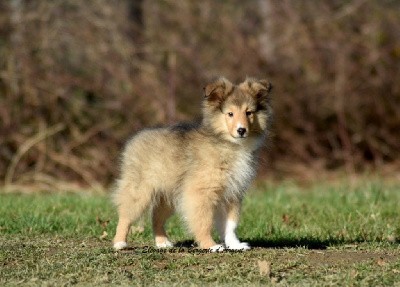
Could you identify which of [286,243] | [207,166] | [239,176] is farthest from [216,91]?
[286,243]

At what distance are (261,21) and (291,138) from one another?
2.52 m

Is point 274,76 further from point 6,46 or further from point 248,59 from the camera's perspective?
point 6,46

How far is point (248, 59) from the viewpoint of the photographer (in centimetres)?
1764

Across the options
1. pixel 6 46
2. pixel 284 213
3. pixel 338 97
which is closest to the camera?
pixel 284 213

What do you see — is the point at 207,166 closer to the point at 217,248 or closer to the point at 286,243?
the point at 217,248

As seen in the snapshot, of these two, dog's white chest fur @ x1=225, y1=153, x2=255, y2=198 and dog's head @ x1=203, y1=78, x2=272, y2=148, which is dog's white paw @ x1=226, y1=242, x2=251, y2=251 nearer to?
dog's white chest fur @ x1=225, y1=153, x2=255, y2=198

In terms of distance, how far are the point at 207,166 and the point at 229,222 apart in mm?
556

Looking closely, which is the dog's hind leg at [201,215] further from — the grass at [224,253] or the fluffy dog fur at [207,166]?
the grass at [224,253]

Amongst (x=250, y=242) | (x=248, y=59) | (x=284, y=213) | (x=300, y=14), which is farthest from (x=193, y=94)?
(x=250, y=242)

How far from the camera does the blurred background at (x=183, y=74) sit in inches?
653

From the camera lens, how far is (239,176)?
802 cm

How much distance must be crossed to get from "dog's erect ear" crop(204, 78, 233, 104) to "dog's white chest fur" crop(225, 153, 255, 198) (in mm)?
549

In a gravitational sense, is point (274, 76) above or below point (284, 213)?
above

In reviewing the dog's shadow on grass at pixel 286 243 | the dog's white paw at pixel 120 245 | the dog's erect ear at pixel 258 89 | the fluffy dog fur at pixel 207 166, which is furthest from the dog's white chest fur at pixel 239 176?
the dog's white paw at pixel 120 245
